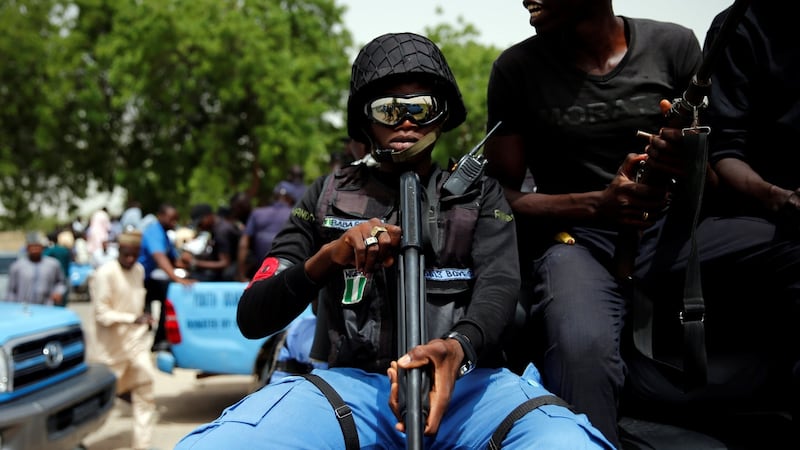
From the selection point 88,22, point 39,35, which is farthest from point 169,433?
point 39,35

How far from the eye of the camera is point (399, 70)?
2.48 m

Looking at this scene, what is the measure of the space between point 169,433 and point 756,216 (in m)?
6.26

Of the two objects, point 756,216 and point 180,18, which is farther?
point 180,18

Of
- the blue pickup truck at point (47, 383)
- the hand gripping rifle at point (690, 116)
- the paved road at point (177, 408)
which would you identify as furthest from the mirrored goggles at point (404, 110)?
the paved road at point (177, 408)

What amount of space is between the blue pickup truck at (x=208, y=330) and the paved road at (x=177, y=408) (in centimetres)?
35

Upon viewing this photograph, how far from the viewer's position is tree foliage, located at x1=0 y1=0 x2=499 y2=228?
91.6 feet

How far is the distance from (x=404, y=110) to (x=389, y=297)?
580 millimetres

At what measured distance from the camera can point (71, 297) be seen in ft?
73.5

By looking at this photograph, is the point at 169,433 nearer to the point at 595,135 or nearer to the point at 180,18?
the point at 595,135

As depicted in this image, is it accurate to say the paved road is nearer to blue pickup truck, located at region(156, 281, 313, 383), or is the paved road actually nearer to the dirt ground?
blue pickup truck, located at region(156, 281, 313, 383)

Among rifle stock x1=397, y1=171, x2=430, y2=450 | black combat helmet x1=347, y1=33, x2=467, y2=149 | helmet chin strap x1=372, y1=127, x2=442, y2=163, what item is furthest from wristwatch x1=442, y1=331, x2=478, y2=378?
black combat helmet x1=347, y1=33, x2=467, y2=149

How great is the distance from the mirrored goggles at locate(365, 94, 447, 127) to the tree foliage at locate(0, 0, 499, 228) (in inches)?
989

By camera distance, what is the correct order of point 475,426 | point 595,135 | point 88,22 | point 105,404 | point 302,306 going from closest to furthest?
point 475,426 < point 302,306 < point 595,135 < point 105,404 < point 88,22

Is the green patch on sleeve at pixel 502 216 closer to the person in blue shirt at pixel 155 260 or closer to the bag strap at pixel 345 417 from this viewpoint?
the bag strap at pixel 345 417
